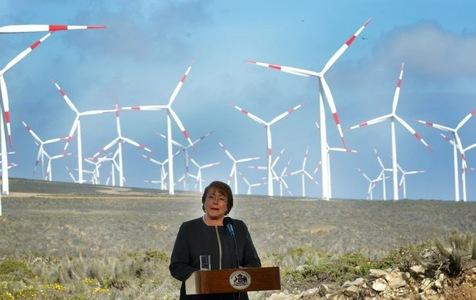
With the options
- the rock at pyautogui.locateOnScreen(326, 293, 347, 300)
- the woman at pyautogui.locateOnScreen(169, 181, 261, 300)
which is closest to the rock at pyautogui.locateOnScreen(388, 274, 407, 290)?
the rock at pyautogui.locateOnScreen(326, 293, 347, 300)

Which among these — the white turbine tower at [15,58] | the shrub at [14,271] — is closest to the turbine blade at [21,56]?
the white turbine tower at [15,58]

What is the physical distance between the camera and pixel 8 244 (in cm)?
4550

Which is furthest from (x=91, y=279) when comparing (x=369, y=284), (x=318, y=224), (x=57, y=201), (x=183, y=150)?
(x=183, y=150)

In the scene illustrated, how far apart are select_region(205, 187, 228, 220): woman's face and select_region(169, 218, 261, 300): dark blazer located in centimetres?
11

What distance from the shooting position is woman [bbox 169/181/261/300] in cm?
849

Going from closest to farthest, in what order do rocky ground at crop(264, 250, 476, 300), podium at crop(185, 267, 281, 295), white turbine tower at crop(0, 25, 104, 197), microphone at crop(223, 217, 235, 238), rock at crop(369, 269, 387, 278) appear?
podium at crop(185, 267, 281, 295), microphone at crop(223, 217, 235, 238), rocky ground at crop(264, 250, 476, 300), rock at crop(369, 269, 387, 278), white turbine tower at crop(0, 25, 104, 197)

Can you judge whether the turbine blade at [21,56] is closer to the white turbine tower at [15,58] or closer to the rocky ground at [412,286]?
the white turbine tower at [15,58]

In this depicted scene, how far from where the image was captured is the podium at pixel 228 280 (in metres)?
7.98

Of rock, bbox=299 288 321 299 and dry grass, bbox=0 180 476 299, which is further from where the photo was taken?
dry grass, bbox=0 180 476 299

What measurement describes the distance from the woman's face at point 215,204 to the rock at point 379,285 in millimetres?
9226

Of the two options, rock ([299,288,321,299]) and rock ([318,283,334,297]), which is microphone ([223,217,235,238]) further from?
rock ([299,288,321,299])

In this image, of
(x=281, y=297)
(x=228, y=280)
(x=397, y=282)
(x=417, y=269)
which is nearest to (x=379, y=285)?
(x=397, y=282)

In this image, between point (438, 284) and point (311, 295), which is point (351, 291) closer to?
point (311, 295)

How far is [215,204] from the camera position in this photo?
28.3ft
